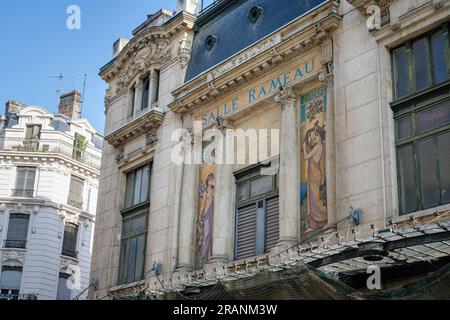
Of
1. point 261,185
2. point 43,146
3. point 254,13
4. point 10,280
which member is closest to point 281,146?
point 261,185

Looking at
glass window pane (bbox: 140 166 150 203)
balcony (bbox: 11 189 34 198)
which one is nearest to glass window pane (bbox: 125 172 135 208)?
glass window pane (bbox: 140 166 150 203)

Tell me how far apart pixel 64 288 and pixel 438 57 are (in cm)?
3415

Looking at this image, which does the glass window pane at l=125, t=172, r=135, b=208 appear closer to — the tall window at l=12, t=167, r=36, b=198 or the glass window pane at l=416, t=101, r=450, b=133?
the glass window pane at l=416, t=101, r=450, b=133

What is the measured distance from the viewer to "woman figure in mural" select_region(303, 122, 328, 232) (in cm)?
1894

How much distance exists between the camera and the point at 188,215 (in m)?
23.5

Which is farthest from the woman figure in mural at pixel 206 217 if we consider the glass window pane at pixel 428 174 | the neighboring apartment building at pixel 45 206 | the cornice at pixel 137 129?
the neighboring apartment building at pixel 45 206

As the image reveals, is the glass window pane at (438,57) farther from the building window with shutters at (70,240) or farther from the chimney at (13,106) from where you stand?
the chimney at (13,106)

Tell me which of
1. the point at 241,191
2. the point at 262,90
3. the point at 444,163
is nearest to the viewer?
the point at 444,163

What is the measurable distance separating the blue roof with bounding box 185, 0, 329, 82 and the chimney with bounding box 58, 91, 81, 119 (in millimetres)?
28498

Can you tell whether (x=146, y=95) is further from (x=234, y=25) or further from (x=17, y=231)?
(x=17, y=231)
